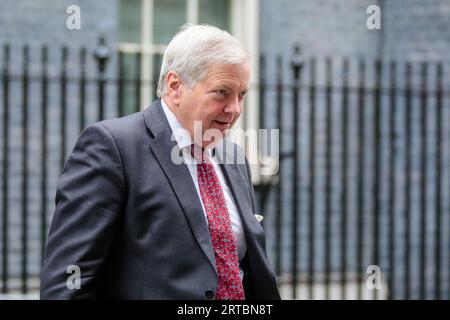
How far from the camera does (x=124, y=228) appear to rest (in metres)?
2.35

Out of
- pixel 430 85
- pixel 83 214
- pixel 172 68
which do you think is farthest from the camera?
pixel 430 85

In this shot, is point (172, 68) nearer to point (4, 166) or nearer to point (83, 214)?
point (83, 214)

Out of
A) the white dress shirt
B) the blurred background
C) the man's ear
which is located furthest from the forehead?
the blurred background

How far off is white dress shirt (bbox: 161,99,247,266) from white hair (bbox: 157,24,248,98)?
16 cm

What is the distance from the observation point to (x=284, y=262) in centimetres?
769

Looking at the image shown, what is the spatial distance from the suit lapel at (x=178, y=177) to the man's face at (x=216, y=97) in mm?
94

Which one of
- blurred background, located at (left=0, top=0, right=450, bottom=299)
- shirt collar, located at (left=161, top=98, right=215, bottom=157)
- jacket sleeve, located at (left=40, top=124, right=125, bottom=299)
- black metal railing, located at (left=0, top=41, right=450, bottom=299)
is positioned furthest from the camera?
blurred background, located at (left=0, top=0, right=450, bottom=299)

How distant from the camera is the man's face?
241cm

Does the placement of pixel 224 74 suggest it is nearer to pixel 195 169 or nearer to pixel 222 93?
pixel 222 93

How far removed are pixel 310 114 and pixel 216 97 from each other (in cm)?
446

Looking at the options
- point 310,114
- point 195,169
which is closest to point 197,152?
point 195,169

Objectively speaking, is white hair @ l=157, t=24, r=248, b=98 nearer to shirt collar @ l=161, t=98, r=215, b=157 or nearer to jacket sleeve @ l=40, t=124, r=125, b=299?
shirt collar @ l=161, t=98, r=215, b=157

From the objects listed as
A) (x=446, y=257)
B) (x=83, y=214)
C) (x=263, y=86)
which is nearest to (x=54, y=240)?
(x=83, y=214)
